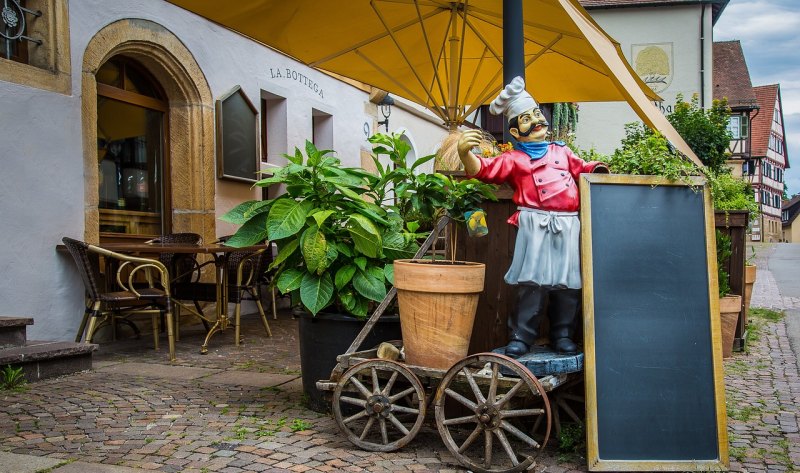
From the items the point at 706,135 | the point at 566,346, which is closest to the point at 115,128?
the point at 566,346

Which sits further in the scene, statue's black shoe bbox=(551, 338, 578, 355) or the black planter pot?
the black planter pot

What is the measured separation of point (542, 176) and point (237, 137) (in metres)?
5.38

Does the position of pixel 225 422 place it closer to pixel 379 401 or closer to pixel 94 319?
pixel 379 401

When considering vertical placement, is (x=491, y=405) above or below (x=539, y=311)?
below

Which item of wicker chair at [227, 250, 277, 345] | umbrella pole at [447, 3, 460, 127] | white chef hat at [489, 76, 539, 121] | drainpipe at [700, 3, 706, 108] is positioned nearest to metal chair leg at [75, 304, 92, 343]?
wicker chair at [227, 250, 277, 345]

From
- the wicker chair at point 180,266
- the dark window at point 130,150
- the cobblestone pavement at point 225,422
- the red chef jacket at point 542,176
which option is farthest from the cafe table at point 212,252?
the red chef jacket at point 542,176

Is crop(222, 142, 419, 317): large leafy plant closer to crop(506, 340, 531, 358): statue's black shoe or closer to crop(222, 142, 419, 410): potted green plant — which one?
crop(222, 142, 419, 410): potted green plant

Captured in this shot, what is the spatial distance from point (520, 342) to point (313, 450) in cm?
111

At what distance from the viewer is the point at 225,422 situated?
12.6ft

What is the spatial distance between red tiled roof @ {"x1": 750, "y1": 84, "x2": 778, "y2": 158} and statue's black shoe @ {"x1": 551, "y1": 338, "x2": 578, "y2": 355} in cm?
4497

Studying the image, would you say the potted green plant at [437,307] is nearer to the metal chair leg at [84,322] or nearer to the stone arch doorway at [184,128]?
the metal chair leg at [84,322]

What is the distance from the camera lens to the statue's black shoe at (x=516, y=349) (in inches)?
133

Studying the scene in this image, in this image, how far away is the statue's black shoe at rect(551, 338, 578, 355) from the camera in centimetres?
342

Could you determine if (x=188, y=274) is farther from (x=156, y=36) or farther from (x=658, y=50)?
(x=658, y=50)
